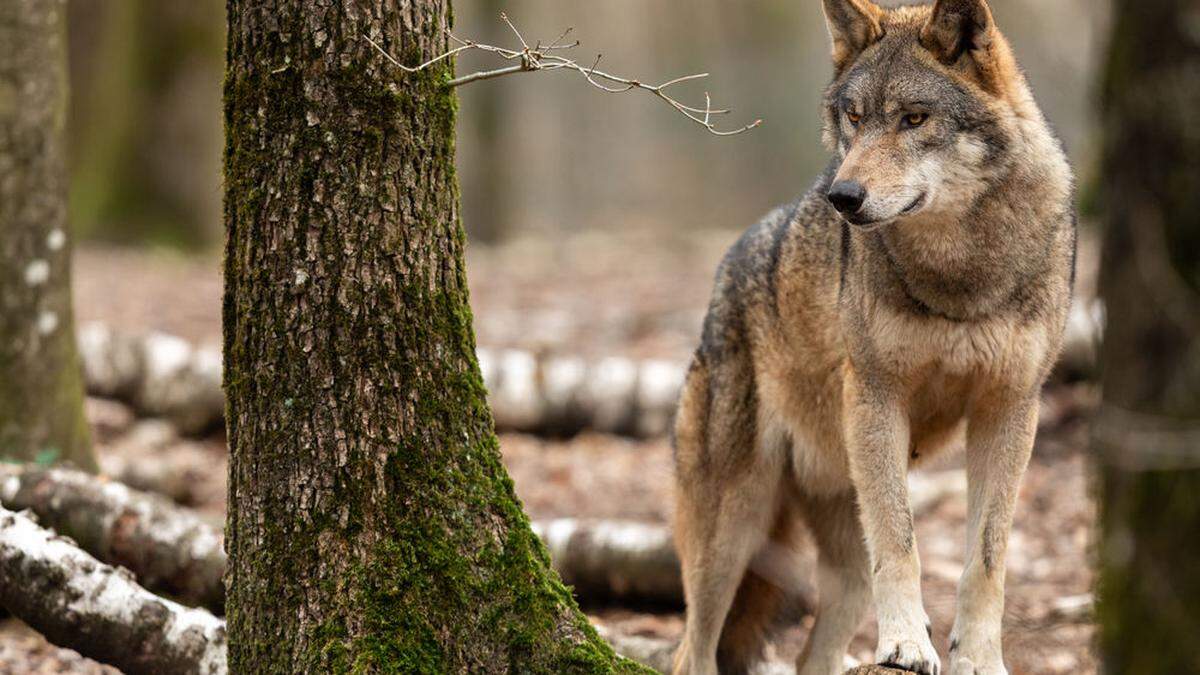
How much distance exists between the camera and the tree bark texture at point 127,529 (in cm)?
510

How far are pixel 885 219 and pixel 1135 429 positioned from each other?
2.01 m

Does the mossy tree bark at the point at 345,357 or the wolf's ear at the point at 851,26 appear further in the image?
the wolf's ear at the point at 851,26

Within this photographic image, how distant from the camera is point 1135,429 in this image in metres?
2.32

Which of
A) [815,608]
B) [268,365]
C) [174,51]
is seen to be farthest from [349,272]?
[174,51]

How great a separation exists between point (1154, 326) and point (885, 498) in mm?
2309

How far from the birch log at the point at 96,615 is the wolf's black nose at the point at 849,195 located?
2.66 meters

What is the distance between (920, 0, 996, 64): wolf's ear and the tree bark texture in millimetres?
3654

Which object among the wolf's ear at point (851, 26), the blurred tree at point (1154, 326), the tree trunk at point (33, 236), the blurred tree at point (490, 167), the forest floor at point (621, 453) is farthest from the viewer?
the blurred tree at point (490, 167)

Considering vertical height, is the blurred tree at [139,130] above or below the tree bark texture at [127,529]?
above

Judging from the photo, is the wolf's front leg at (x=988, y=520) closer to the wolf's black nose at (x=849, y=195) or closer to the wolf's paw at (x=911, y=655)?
the wolf's paw at (x=911, y=655)

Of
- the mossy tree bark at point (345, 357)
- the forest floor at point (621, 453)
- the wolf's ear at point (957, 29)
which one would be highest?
the wolf's ear at point (957, 29)

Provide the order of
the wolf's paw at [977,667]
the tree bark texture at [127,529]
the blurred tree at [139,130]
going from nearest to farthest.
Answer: the wolf's paw at [977,667] < the tree bark texture at [127,529] < the blurred tree at [139,130]

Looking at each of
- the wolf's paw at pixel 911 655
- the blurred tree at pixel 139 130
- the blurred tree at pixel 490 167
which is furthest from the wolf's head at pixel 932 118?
the blurred tree at pixel 490 167

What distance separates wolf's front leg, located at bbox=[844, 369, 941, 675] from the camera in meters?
4.38
